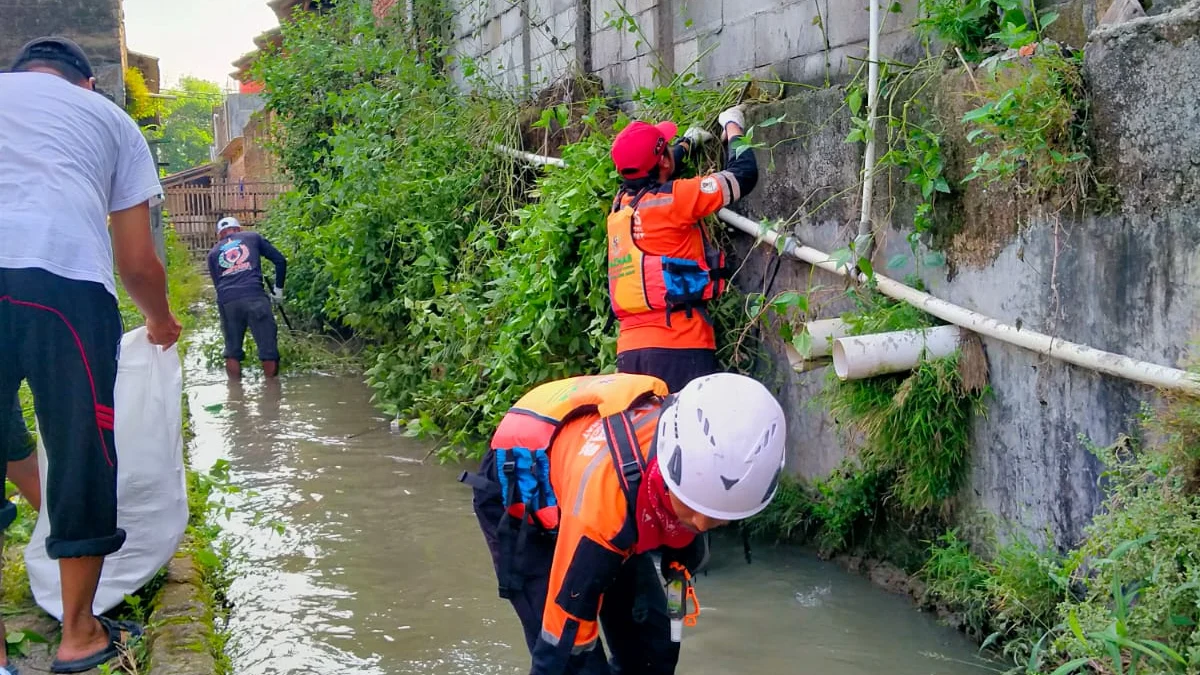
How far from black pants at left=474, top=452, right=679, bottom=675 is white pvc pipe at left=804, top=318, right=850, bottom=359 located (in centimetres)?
145

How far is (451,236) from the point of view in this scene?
312 inches

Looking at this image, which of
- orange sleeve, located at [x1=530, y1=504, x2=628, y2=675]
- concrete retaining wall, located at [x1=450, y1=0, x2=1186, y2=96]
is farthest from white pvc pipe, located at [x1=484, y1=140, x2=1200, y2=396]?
orange sleeve, located at [x1=530, y1=504, x2=628, y2=675]

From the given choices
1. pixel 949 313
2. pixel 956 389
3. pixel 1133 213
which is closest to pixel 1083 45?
pixel 1133 213

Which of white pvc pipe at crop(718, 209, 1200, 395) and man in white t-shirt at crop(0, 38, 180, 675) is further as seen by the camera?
man in white t-shirt at crop(0, 38, 180, 675)

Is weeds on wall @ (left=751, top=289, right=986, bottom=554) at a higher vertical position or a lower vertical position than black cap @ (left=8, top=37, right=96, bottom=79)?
lower

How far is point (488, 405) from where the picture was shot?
5734mm

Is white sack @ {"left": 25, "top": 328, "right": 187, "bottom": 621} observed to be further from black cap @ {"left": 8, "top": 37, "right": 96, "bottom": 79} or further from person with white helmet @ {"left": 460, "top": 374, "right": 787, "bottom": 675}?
person with white helmet @ {"left": 460, "top": 374, "right": 787, "bottom": 675}

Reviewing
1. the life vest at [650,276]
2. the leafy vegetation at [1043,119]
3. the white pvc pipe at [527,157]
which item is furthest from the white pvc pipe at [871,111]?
the white pvc pipe at [527,157]

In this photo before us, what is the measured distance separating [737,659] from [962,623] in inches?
31.4

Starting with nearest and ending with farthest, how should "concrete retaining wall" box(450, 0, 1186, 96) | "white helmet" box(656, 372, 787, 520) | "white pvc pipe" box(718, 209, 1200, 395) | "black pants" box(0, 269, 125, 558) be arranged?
"white helmet" box(656, 372, 787, 520) → "white pvc pipe" box(718, 209, 1200, 395) → "black pants" box(0, 269, 125, 558) → "concrete retaining wall" box(450, 0, 1186, 96)

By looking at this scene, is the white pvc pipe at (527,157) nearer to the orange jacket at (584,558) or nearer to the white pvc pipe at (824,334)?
the white pvc pipe at (824,334)

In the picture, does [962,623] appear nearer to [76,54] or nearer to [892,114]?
[892,114]

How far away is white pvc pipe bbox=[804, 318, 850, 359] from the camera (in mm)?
3971

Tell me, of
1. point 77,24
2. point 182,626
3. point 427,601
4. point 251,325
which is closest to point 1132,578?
point 427,601
